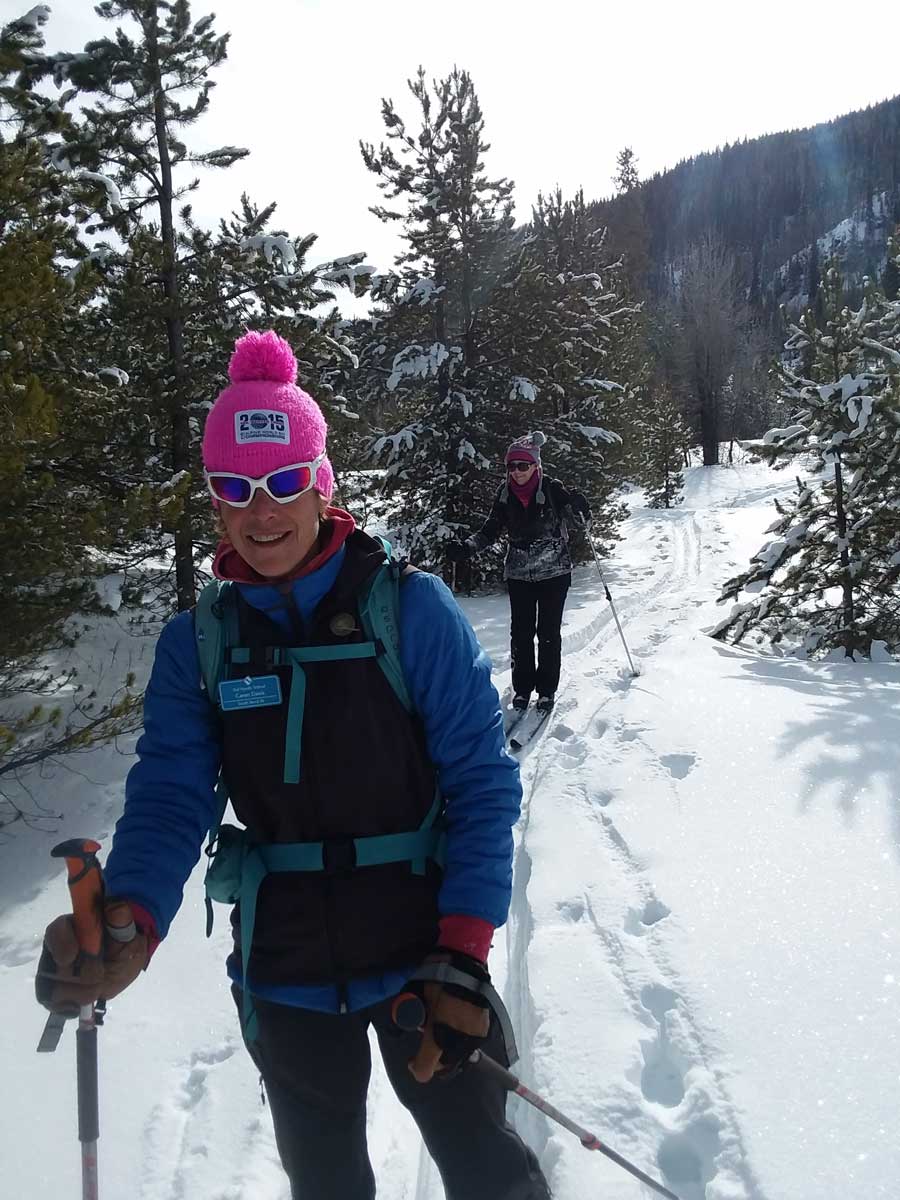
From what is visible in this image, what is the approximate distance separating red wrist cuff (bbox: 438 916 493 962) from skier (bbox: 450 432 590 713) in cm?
507

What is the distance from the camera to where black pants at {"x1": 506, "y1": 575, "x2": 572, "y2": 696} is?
6.55 m

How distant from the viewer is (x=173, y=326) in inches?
317

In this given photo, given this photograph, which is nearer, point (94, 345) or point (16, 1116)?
point (16, 1116)

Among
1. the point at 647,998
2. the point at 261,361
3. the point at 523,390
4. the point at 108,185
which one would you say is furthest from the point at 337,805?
the point at 523,390

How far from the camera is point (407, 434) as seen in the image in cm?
1251

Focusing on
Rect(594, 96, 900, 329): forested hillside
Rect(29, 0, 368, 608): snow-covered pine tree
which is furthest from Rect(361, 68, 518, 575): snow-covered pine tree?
Rect(594, 96, 900, 329): forested hillside

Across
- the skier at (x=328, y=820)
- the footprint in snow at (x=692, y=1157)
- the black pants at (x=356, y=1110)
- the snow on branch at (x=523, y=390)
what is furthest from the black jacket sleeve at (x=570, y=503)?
the snow on branch at (x=523, y=390)

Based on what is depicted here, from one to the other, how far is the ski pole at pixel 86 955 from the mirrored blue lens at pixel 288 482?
841 millimetres

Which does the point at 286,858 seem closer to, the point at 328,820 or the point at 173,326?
the point at 328,820

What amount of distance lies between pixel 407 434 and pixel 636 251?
38.1 metres

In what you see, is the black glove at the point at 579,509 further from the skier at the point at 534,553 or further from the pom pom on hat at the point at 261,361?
the pom pom on hat at the point at 261,361

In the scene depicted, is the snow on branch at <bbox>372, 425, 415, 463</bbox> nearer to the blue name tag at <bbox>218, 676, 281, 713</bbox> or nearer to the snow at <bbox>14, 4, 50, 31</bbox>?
the snow at <bbox>14, 4, 50, 31</bbox>

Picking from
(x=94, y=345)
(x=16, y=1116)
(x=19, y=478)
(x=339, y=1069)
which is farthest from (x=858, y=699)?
(x=94, y=345)

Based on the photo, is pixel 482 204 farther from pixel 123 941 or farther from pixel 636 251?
pixel 636 251
